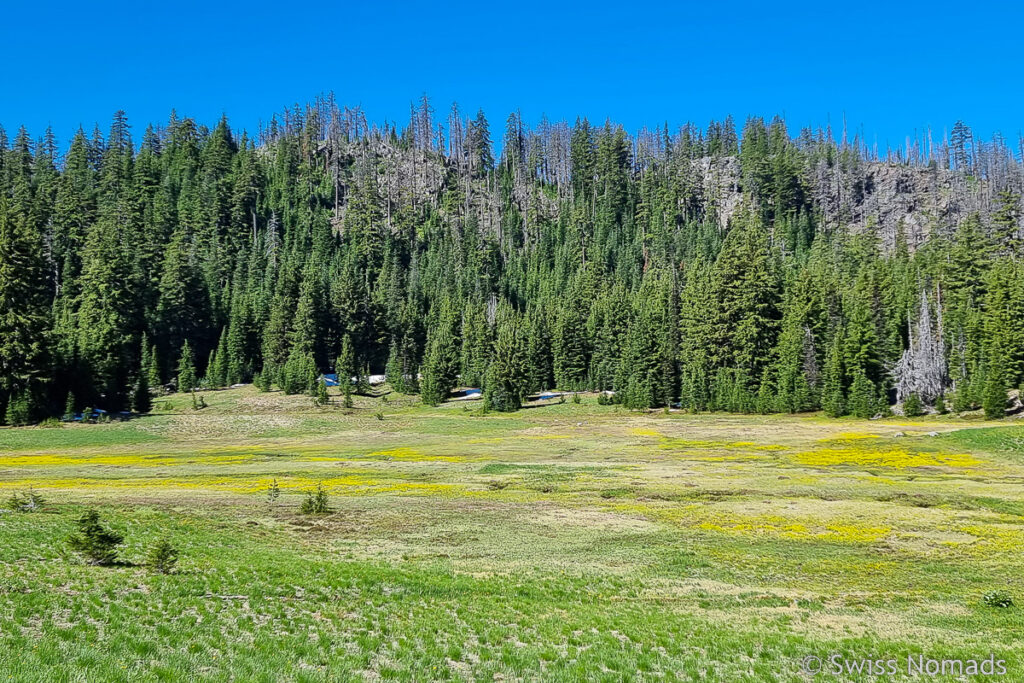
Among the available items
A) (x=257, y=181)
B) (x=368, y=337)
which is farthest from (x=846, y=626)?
(x=257, y=181)

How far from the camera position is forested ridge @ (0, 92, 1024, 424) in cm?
7781

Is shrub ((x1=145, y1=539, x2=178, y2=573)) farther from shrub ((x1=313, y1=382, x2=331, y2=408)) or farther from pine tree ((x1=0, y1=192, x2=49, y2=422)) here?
shrub ((x1=313, y1=382, x2=331, y2=408))

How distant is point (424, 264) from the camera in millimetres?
159125

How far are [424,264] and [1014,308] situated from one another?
4595 inches

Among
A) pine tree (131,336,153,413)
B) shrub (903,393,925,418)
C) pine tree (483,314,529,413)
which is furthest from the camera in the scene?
pine tree (483,314,529,413)

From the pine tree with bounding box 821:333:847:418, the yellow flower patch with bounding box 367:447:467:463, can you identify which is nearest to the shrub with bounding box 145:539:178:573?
the yellow flower patch with bounding box 367:447:467:463

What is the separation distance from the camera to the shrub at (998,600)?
657 inches

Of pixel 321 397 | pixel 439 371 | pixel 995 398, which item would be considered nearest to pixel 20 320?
pixel 321 397

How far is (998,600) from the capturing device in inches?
659

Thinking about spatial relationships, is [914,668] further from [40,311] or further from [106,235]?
[106,235]

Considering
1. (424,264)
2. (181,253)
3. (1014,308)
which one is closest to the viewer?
(1014,308)

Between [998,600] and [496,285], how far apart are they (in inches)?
5532

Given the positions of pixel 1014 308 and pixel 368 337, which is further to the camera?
pixel 368 337

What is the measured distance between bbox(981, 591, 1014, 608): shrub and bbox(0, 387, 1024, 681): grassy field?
340mm
